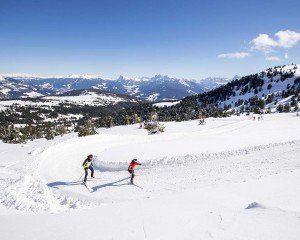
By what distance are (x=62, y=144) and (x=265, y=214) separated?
3399 cm

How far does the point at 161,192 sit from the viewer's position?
73.5 ft

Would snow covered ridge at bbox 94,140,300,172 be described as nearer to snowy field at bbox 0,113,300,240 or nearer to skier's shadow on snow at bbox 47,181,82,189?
snowy field at bbox 0,113,300,240

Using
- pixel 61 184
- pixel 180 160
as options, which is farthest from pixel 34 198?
pixel 180 160

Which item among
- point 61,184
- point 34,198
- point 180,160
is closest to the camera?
point 34,198

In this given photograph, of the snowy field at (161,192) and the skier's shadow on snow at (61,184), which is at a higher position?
the snowy field at (161,192)

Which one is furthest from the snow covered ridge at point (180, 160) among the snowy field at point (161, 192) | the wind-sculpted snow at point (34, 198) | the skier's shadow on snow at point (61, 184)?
the wind-sculpted snow at point (34, 198)

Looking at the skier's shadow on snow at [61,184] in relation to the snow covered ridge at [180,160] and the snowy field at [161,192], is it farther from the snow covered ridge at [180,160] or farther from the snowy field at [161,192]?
the snow covered ridge at [180,160]

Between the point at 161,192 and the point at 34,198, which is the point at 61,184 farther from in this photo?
the point at 161,192

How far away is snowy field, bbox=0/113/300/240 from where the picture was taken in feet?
45.5

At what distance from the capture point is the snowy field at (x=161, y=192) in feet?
45.5

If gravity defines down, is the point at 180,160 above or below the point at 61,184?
above

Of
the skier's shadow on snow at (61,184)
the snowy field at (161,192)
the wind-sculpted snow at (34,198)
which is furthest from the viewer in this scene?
the skier's shadow on snow at (61,184)

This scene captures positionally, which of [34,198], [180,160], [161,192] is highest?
[180,160]

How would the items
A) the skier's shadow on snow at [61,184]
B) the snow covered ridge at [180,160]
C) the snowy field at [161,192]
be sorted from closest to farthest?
the snowy field at [161,192] → the skier's shadow on snow at [61,184] → the snow covered ridge at [180,160]
